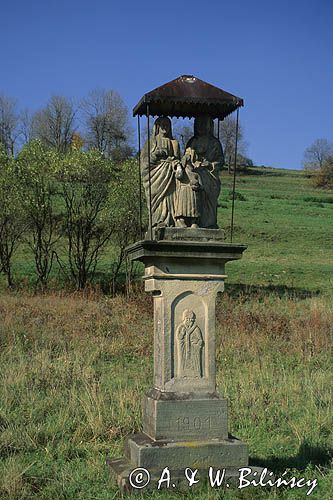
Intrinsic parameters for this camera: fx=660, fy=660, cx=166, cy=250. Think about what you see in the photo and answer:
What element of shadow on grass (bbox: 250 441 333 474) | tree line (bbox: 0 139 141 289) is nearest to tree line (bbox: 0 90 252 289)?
tree line (bbox: 0 139 141 289)

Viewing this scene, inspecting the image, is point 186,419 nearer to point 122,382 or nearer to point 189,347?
point 189,347

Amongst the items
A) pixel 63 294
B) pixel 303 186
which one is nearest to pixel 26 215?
pixel 63 294

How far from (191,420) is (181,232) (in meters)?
1.98

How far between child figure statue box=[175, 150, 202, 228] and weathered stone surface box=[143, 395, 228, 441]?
1912 mm

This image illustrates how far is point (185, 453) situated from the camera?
671cm

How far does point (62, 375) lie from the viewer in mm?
11352

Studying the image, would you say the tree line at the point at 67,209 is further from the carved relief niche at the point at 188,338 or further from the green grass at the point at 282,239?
the carved relief niche at the point at 188,338

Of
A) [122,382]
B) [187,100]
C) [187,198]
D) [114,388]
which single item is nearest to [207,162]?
[187,198]

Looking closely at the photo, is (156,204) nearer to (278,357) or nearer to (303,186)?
(278,357)

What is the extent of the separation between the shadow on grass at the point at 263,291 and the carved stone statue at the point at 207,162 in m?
13.3

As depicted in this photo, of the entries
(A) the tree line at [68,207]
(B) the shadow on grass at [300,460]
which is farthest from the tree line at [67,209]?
(B) the shadow on grass at [300,460]

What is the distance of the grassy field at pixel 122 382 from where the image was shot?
7359 mm

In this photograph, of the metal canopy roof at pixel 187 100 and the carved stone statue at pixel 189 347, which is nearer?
the carved stone statue at pixel 189 347

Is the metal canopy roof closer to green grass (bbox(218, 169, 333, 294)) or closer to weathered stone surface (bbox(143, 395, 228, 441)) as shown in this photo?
weathered stone surface (bbox(143, 395, 228, 441))
